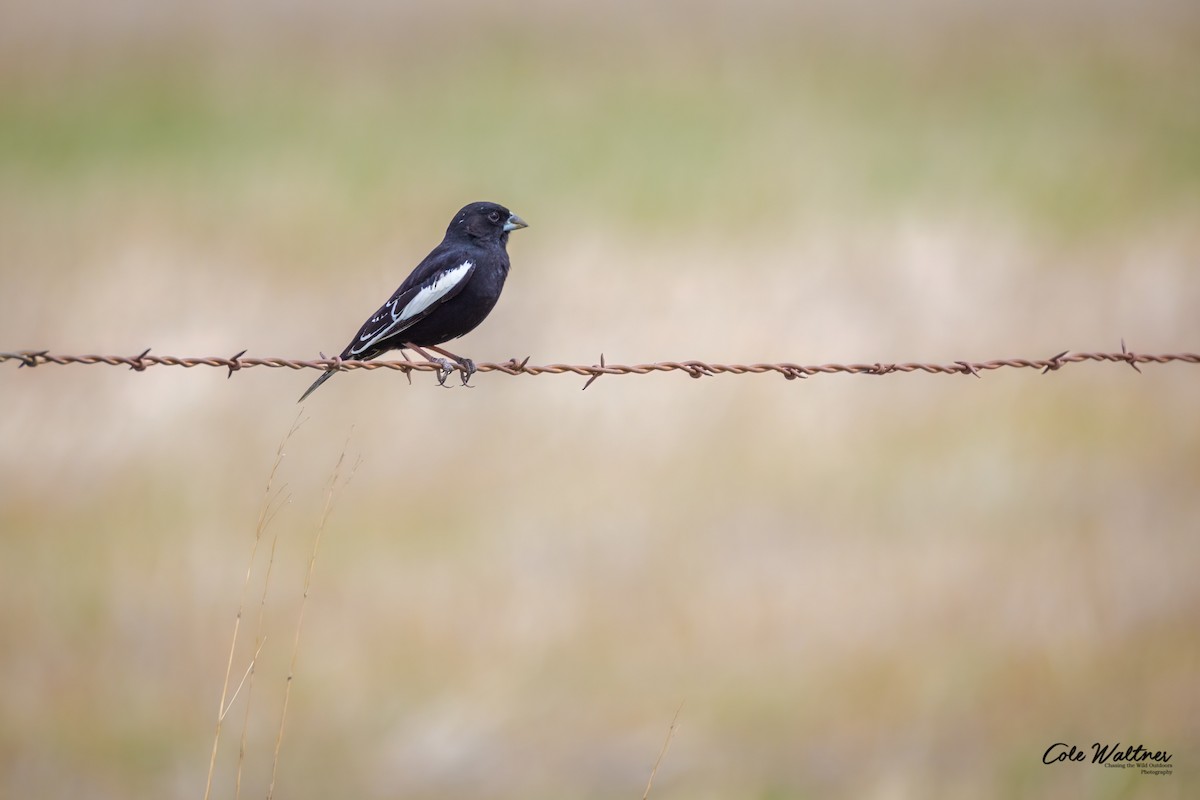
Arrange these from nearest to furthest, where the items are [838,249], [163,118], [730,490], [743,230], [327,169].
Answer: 1. [730,490]
2. [838,249]
3. [743,230]
4. [327,169]
5. [163,118]

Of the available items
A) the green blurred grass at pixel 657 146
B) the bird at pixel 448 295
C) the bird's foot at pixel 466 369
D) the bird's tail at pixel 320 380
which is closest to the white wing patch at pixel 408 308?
the bird at pixel 448 295

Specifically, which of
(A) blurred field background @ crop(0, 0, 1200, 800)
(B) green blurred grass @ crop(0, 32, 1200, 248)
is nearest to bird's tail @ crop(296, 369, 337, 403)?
(A) blurred field background @ crop(0, 0, 1200, 800)

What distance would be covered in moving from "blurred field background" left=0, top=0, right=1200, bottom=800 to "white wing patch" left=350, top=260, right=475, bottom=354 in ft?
3.51

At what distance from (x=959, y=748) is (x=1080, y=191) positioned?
13636 millimetres

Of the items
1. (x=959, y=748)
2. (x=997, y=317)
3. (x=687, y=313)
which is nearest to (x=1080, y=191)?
(x=997, y=317)

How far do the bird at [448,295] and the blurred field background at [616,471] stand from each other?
3.66ft

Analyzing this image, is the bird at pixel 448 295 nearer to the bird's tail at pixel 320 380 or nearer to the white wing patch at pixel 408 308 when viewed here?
the white wing patch at pixel 408 308

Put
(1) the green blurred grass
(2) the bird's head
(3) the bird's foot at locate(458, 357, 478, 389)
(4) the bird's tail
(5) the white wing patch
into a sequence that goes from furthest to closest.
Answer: (1) the green blurred grass → (2) the bird's head → (5) the white wing patch → (3) the bird's foot at locate(458, 357, 478, 389) → (4) the bird's tail

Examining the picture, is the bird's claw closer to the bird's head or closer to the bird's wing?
the bird's wing

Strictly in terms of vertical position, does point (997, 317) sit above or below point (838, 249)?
below

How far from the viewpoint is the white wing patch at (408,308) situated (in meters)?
5.99

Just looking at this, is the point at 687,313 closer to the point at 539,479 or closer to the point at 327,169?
the point at 539,479

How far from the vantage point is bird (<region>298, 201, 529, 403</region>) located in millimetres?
6016

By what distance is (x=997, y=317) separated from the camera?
15.5 metres
